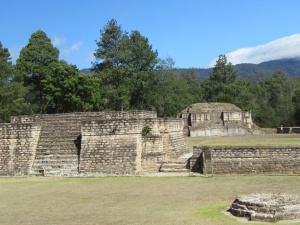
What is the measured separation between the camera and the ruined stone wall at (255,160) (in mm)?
15070

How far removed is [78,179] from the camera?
16.0m

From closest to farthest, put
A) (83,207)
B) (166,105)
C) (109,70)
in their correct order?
(83,207) → (109,70) → (166,105)

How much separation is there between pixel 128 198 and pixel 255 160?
19.7 ft

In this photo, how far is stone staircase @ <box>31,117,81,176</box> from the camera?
17531 millimetres

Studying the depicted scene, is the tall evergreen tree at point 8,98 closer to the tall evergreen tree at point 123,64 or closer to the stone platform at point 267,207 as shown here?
the tall evergreen tree at point 123,64

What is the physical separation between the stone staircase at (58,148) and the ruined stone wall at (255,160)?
597 cm

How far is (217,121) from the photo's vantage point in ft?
159

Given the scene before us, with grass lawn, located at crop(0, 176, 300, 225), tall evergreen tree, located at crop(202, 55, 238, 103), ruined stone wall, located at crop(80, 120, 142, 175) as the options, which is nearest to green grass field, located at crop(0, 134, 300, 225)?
grass lawn, located at crop(0, 176, 300, 225)

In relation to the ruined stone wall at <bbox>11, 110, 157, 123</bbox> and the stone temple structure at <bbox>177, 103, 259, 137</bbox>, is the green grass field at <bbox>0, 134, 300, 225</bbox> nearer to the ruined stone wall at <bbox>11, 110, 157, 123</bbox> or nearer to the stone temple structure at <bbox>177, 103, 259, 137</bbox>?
the ruined stone wall at <bbox>11, 110, 157, 123</bbox>

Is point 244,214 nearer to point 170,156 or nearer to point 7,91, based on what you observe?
point 170,156

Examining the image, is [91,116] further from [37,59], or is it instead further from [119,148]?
[37,59]

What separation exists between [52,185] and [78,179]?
1550 millimetres

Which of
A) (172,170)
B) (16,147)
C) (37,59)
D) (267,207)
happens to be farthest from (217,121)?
(267,207)

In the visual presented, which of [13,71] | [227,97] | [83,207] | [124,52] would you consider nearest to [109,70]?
[124,52]
